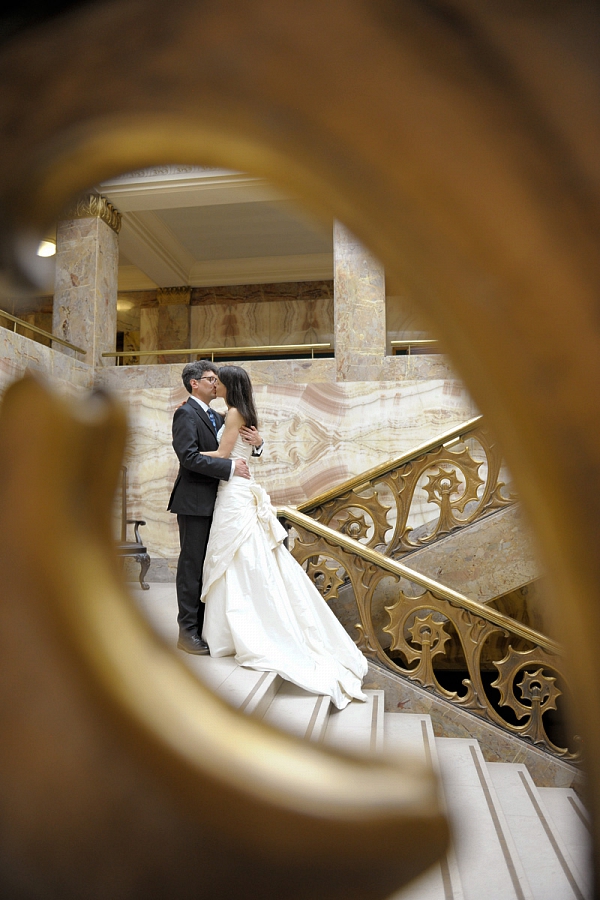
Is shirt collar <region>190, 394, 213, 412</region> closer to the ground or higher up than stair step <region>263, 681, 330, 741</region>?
higher up

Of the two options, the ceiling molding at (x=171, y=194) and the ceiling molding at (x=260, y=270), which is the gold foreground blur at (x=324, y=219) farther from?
the ceiling molding at (x=260, y=270)

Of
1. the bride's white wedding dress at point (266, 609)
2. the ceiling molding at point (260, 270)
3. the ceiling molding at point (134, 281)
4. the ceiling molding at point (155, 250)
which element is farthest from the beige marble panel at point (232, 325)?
the bride's white wedding dress at point (266, 609)

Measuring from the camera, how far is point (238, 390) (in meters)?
3.60

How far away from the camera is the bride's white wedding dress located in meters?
3.22

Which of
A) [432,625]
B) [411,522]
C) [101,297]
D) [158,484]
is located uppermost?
[101,297]

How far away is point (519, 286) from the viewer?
0.43 feet

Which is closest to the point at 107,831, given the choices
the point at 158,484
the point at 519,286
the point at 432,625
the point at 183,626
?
the point at 519,286

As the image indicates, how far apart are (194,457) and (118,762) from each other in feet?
11.2

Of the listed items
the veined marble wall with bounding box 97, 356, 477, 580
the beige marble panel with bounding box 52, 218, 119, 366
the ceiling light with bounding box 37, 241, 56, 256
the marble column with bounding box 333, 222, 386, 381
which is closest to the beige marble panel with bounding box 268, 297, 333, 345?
the beige marble panel with bounding box 52, 218, 119, 366

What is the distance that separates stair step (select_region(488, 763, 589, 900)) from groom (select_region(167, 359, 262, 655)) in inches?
70.7

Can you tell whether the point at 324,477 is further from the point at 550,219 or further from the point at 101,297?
the point at 550,219

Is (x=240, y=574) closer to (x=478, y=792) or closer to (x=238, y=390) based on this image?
(x=238, y=390)

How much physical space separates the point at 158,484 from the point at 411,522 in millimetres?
2698

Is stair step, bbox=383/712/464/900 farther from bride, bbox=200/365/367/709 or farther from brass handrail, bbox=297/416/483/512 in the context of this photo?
brass handrail, bbox=297/416/483/512
